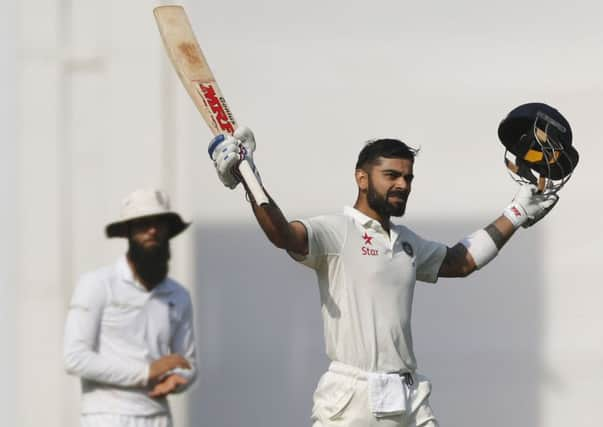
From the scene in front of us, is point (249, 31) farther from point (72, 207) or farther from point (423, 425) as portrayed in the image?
point (423, 425)

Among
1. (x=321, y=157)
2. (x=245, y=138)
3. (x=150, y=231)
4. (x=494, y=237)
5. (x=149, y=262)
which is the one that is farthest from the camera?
(x=321, y=157)

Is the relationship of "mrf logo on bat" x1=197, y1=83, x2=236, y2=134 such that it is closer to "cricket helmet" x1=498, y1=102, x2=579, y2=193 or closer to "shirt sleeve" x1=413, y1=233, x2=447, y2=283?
"shirt sleeve" x1=413, y1=233, x2=447, y2=283

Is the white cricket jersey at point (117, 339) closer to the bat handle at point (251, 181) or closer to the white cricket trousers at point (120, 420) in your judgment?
the white cricket trousers at point (120, 420)

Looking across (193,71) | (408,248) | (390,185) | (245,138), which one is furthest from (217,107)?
(408,248)

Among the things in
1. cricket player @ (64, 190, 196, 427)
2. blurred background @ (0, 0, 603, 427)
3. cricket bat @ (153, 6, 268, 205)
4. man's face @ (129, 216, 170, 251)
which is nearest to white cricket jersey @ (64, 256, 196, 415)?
cricket player @ (64, 190, 196, 427)

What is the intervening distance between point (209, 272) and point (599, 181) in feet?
5.08

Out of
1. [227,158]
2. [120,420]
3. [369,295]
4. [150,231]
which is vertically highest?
[227,158]

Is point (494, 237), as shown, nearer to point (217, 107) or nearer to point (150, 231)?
point (217, 107)

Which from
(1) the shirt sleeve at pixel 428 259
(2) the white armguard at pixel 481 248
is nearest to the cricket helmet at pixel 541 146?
(2) the white armguard at pixel 481 248

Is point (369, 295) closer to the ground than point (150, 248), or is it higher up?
closer to the ground

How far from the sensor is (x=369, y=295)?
203 inches

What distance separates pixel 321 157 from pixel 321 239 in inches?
89.6

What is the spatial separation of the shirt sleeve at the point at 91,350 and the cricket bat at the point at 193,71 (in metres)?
0.74

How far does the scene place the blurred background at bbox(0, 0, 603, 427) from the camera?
7.39m
